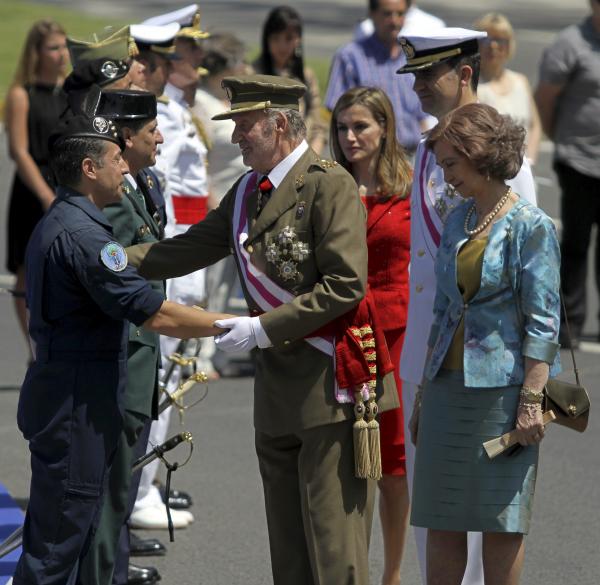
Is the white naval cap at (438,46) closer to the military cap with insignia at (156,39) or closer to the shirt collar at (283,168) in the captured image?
the shirt collar at (283,168)

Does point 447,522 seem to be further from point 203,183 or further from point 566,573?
point 203,183

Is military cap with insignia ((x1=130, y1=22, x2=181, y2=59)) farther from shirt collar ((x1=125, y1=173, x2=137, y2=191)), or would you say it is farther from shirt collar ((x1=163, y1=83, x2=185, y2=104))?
shirt collar ((x1=125, y1=173, x2=137, y2=191))

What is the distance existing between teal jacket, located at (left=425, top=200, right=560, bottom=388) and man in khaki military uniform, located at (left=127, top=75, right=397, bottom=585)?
0.36m

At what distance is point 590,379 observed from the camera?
9453 millimetres

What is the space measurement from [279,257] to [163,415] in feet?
6.93

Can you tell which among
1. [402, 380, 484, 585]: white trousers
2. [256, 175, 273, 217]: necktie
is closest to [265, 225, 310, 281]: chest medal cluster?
[256, 175, 273, 217]: necktie

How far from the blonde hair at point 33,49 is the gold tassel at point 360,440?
193 inches

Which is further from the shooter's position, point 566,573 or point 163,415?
point 163,415

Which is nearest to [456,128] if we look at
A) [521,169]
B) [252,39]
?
[521,169]

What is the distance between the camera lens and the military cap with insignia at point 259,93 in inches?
190

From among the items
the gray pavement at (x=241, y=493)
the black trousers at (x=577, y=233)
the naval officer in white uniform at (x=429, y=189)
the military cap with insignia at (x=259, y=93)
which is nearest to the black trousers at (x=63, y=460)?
the military cap with insignia at (x=259, y=93)

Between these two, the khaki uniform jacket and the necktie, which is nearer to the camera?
the khaki uniform jacket

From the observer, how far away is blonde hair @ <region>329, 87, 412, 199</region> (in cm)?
614

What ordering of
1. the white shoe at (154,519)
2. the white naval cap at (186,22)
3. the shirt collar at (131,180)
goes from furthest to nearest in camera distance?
1. the white naval cap at (186,22)
2. the white shoe at (154,519)
3. the shirt collar at (131,180)
